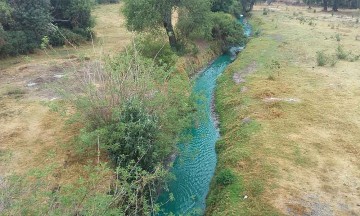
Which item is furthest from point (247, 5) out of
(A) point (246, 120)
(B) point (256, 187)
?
(B) point (256, 187)

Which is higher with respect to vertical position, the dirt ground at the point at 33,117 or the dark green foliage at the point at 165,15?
the dark green foliage at the point at 165,15

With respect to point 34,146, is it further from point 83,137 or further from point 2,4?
point 2,4

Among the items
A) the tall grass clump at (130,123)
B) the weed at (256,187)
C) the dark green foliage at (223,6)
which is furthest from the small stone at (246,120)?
the dark green foliage at (223,6)

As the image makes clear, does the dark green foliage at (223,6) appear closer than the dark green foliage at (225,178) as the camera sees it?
No

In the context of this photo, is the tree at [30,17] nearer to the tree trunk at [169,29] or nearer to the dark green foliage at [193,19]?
the tree trunk at [169,29]

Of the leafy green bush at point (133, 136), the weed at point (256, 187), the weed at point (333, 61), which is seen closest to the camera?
the leafy green bush at point (133, 136)

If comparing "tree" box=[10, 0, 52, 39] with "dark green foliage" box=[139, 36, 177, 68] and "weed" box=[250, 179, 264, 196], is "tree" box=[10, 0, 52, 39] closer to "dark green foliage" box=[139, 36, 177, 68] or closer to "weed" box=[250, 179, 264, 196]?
"dark green foliage" box=[139, 36, 177, 68]

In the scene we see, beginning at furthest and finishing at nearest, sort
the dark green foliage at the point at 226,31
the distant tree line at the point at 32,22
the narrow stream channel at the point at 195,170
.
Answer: the dark green foliage at the point at 226,31 → the distant tree line at the point at 32,22 → the narrow stream channel at the point at 195,170
